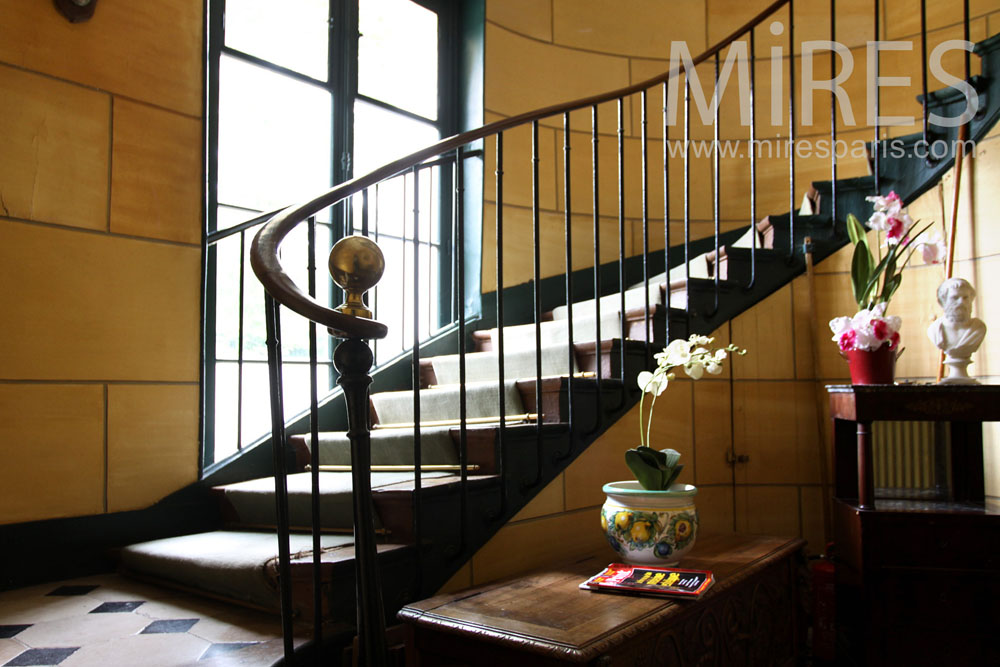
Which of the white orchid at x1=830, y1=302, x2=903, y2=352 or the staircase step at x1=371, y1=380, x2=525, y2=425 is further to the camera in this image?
the staircase step at x1=371, y1=380, x2=525, y2=425

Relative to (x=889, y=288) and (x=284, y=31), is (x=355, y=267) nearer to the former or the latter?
(x=889, y=288)

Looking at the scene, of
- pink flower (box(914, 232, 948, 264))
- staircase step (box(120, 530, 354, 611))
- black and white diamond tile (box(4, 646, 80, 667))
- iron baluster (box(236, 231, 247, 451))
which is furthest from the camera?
iron baluster (box(236, 231, 247, 451))

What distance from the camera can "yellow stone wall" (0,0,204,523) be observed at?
7.53 ft

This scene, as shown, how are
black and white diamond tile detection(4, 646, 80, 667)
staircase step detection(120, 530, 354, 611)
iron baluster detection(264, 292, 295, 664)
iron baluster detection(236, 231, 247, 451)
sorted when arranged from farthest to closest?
iron baluster detection(236, 231, 247, 451), staircase step detection(120, 530, 354, 611), black and white diamond tile detection(4, 646, 80, 667), iron baluster detection(264, 292, 295, 664)

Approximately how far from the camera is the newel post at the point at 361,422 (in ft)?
3.92

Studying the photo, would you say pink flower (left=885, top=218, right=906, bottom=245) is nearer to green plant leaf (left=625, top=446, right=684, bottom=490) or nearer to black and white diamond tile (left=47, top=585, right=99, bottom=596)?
green plant leaf (left=625, top=446, right=684, bottom=490)

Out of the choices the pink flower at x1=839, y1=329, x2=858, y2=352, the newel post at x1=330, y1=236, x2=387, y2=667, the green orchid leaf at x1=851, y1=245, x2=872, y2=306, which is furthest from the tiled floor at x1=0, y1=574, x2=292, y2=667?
the green orchid leaf at x1=851, y1=245, x2=872, y2=306

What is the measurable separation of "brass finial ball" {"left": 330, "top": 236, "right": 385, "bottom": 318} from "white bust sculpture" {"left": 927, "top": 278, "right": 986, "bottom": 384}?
1967 mm

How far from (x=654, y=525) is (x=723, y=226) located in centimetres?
280

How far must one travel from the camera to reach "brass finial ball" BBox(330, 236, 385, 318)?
1208 mm

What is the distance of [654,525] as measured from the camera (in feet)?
5.99

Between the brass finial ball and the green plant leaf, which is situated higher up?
the brass finial ball

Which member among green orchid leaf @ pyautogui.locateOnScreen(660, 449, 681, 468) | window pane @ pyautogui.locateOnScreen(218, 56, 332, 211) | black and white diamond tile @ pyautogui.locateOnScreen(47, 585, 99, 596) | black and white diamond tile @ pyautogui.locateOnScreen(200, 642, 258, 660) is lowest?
black and white diamond tile @ pyautogui.locateOnScreen(47, 585, 99, 596)

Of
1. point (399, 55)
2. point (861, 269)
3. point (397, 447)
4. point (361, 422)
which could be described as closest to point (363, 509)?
point (361, 422)
